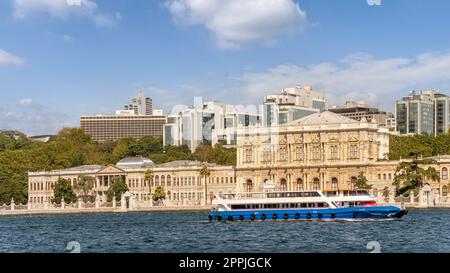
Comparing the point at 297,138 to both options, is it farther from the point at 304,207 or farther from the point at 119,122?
the point at 119,122

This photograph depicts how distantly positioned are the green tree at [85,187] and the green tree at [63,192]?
6.44 feet

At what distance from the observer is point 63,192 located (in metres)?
64.6

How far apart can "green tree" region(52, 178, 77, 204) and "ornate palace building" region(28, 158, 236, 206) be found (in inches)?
102

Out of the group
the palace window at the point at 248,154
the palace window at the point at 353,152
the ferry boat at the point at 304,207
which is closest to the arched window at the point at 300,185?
the palace window at the point at 248,154

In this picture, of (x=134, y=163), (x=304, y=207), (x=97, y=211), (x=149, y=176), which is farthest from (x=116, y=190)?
(x=304, y=207)

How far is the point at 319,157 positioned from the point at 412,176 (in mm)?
10077

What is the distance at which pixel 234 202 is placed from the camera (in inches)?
1543

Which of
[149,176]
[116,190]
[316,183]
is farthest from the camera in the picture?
[149,176]

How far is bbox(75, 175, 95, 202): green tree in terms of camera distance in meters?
67.2
